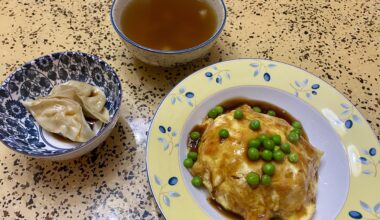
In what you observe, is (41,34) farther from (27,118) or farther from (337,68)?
(337,68)

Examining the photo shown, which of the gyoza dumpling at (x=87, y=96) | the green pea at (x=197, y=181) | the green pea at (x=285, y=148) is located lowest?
the green pea at (x=197, y=181)

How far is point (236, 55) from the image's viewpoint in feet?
5.87

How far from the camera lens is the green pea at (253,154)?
1.17 meters

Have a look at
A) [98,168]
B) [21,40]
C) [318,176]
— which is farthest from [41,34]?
[318,176]

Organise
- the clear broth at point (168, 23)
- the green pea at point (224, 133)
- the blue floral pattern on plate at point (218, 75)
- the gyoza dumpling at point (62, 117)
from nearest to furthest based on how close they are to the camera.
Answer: the green pea at point (224, 133) → the gyoza dumpling at point (62, 117) → the blue floral pattern on plate at point (218, 75) → the clear broth at point (168, 23)

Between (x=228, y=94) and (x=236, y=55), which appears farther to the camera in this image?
(x=236, y=55)

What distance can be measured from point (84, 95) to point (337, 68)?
49.9 inches

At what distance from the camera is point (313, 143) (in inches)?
56.4

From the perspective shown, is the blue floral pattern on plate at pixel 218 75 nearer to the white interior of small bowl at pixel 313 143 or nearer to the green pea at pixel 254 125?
the white interior of small bowl at pixel 313 143

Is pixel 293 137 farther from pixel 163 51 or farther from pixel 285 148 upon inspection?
pixel 163 51

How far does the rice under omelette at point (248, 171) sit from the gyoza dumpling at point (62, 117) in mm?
484

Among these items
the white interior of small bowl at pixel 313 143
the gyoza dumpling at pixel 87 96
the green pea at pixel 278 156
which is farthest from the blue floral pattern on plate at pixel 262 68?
the gyoza dumpling at pixel 87 96

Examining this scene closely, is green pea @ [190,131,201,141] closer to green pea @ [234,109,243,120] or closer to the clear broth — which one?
green pea @ [234,109,243,120]

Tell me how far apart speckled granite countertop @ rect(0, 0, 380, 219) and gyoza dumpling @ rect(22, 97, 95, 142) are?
0.37 feet
